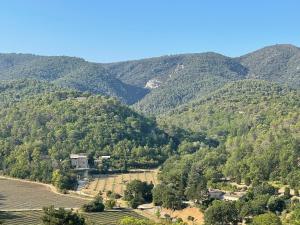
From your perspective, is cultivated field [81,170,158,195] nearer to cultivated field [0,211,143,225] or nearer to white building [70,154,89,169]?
white building [70,154,89,169]

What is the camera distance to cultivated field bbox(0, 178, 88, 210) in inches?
2591

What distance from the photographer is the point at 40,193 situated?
249ft

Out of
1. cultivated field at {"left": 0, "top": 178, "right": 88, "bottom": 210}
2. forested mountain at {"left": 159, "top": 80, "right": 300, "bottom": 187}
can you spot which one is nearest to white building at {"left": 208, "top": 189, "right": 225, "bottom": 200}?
forested mountain at {"left": 159, "top": 80, "right": 300, "bottom": 187}

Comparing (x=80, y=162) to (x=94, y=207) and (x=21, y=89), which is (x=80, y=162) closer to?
(x=94, y=207)

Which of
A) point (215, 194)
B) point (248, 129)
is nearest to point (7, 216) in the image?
point (215, 194)

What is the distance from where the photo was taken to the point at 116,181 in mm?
88062

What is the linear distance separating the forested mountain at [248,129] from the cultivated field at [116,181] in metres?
5.17

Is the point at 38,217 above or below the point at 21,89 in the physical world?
below

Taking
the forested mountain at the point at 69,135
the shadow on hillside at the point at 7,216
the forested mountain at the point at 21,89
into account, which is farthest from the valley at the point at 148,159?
the forested mountain at the point at 21,89

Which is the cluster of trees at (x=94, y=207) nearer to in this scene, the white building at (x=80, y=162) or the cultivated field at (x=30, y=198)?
the cultivated field at (x=30, y=198)

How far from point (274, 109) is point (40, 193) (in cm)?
6989

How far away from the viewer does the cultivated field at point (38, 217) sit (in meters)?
54.9

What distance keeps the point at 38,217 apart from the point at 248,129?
75.4 meters

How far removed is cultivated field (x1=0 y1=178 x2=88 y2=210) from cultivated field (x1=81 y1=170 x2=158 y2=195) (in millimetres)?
5964
